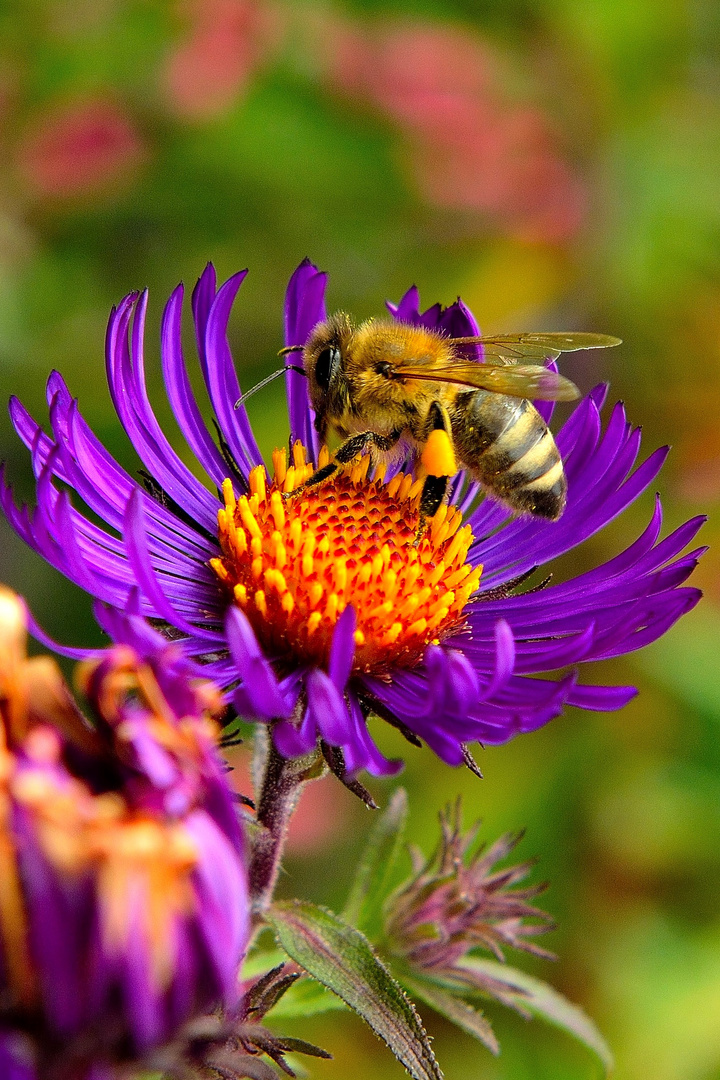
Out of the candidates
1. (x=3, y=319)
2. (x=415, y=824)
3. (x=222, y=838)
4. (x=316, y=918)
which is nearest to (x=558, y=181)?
(x=3, y=319)

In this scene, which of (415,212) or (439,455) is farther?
(415,212)

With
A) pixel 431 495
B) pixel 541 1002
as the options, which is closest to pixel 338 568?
pixel 431 495

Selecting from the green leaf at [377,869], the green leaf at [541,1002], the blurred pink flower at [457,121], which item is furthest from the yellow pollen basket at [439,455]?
the blurred pink flower at [457,121]

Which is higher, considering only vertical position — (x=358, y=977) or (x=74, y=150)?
(x=74, y=150)

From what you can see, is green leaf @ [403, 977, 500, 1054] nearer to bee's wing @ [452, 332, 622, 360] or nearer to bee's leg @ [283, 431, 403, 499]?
bee's leg @ [283, 431, 403, 499]

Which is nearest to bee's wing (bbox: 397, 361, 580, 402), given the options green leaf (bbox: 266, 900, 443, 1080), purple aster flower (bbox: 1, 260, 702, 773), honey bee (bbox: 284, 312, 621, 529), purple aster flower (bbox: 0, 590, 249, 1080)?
honey bee (bbox: 284, 312, 621, 529)

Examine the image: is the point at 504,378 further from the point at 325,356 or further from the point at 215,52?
the point at 215,52
